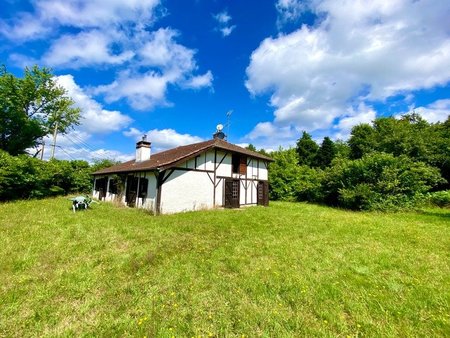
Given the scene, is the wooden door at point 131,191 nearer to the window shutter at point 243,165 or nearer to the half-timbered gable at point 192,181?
the half-timbered gable at point 192,181

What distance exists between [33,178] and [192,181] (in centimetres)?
1119

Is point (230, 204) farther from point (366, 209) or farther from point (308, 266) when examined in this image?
point (308, 266)

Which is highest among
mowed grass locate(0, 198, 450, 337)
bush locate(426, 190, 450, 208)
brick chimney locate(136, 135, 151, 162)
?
brick chimney locate(136, 135, 151, 162)

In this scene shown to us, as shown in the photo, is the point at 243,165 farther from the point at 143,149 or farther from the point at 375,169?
the point at 375,169

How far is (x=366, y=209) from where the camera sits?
15.6 metres

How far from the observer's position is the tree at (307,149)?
109 feet

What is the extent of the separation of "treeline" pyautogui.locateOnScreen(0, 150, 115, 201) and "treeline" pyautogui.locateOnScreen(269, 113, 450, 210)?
19862 mm

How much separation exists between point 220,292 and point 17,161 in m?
16.8

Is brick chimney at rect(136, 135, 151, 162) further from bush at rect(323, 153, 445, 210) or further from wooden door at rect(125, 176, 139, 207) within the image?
bush at rect(323, 153, 445, 210)

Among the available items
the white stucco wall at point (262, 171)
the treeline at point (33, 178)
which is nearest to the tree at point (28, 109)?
the treeline at point (33, 178)

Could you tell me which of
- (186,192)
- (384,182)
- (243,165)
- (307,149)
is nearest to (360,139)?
(307,149)

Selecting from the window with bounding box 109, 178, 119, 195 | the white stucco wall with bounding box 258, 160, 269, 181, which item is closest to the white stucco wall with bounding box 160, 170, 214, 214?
the white stucco wall with bounding box 258, 160, 269, 181

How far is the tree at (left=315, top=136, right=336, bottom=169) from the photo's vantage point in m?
31.6

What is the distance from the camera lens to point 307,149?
34.1m
